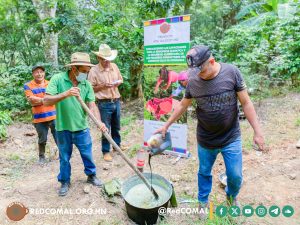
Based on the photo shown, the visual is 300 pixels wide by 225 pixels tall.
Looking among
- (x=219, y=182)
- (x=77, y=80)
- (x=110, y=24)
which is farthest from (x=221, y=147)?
(x=110, y=24)

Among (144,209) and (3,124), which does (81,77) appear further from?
(3,124)

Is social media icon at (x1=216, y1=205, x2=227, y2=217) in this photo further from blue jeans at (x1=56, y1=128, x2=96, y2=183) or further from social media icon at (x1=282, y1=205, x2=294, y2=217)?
blue jeans at (x1=56, y1=128, x2=96, y2=183)

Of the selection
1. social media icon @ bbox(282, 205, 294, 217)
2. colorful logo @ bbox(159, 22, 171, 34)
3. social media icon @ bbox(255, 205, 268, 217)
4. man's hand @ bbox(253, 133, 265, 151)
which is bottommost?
social media icon @ bbox(282, 205, 294, 217)

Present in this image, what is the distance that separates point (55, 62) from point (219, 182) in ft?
19.2

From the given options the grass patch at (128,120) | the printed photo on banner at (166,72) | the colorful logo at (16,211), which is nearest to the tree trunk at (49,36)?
the grass patch at (128,120)

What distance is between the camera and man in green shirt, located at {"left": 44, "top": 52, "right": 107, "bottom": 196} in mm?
3076

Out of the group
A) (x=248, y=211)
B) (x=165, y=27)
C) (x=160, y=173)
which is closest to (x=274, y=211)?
(x=248, y=211)

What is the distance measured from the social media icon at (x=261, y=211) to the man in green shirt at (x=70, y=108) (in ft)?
6.45

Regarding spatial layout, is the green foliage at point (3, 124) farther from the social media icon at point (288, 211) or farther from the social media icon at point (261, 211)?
the social media icon at point (288, 211)

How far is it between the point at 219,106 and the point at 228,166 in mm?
621

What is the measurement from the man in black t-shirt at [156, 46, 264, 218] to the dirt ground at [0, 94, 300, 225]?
2.53 feet

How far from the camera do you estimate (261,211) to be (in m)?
2.85

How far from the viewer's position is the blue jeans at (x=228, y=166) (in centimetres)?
250

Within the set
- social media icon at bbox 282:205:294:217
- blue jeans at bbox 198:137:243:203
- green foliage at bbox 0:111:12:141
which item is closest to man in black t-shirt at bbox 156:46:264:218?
blue jeans at bbox 198:137:243:203
